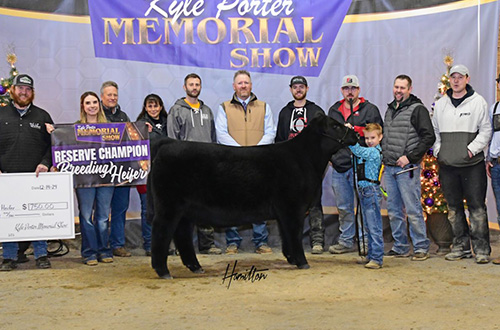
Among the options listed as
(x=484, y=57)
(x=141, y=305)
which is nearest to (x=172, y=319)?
(x=141, y=305)

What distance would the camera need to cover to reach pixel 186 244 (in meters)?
5.04

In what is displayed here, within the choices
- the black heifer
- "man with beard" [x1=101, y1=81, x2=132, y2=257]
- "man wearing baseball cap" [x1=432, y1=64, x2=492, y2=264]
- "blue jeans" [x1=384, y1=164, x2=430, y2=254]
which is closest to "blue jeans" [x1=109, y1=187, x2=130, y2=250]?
"man with beard" [x1=101, y1=81, x2=132, y2=257]

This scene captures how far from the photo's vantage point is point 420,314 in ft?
11.9

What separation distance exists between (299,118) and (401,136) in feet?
3.59

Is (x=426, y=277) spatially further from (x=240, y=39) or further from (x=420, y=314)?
(x=240, y=39)

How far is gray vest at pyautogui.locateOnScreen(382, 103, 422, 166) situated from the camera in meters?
5.55

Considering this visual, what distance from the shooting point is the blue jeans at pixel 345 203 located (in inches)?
237

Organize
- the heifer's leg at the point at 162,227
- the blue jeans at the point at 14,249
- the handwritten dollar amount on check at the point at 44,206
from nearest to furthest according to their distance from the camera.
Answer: the heifer's leg at the point at 162,227
the handwritten dollar amount on check at the point at 44,206
the blue jeans at the point at 14,249

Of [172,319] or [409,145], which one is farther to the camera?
[409,145]

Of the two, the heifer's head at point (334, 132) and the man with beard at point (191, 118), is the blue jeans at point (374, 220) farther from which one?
the man with beard at point (191, 118)

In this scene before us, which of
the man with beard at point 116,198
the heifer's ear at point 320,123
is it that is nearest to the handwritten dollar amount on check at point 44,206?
the man with beard at point 116,198

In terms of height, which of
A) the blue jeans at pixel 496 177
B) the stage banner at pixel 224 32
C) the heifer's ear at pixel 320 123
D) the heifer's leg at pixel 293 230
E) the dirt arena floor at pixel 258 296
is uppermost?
the stage banner at pixel 224 32

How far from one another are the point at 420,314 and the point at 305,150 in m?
1.99

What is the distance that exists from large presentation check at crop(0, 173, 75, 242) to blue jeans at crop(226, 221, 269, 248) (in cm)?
171
